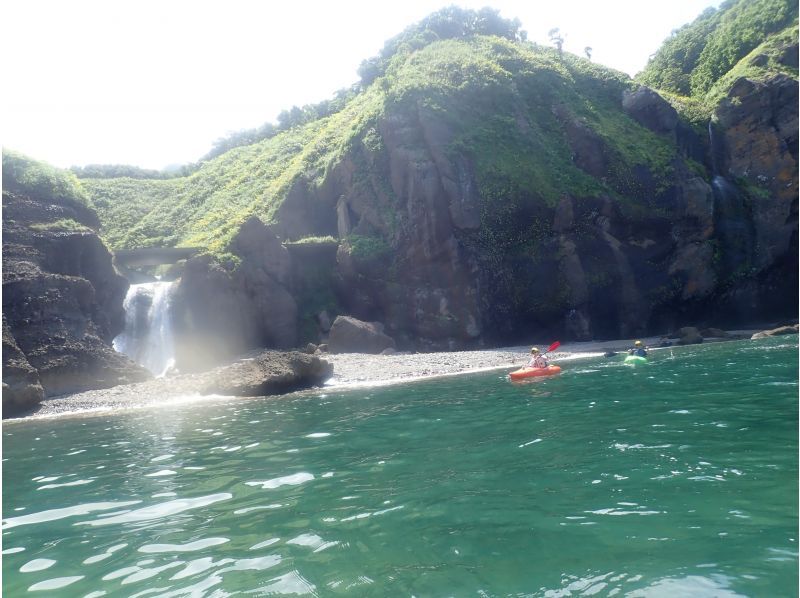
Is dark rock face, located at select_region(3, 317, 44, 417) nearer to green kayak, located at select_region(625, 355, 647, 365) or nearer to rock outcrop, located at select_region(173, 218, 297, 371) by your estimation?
rock outcrop, located at select_region(173, 218, 297, 371)

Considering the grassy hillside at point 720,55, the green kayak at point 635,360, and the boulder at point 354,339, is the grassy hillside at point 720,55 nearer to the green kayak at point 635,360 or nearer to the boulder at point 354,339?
the green kayak at point 635,360

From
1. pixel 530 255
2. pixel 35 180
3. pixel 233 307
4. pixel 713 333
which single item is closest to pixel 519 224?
pixel 530 255

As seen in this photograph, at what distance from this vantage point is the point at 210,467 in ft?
31.1

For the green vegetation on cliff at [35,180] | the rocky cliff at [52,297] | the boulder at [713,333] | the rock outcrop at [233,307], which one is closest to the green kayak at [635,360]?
the boulder at [713,333]

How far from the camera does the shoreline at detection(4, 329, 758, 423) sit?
2009cm

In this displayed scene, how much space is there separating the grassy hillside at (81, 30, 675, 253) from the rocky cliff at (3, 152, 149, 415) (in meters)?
7.26

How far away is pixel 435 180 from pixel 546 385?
21.8 m

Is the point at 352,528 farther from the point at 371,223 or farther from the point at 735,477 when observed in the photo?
the point at 371,223

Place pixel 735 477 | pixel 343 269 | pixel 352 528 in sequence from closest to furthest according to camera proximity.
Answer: pixel 352 528
pixel 735 477
pixel 343 269

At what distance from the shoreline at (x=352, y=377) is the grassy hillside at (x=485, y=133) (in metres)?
12.3

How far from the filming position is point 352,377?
2266 cm

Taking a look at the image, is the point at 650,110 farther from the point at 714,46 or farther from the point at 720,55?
the point at 714,46

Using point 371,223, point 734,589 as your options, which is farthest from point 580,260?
point 734,589

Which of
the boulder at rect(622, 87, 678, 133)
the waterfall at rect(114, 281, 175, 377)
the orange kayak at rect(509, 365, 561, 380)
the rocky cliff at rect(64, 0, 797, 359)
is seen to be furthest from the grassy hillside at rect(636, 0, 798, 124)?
the waterfall at rect(114, 281, 175, 377)
